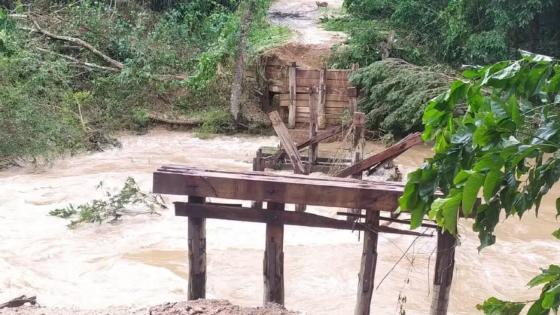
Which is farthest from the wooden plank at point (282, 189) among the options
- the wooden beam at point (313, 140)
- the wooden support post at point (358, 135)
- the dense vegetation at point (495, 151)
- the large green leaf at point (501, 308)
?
the wooden beam at point (313, 140)

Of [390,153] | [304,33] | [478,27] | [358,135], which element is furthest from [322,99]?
[304,33]

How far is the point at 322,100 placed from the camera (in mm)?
12898

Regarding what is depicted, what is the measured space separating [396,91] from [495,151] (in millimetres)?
12578

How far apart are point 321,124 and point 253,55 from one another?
3.88 meters

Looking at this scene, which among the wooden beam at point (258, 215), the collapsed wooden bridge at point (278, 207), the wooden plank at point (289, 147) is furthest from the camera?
the wooden plank at point (289, 147)

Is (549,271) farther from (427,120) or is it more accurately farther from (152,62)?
(152,62)

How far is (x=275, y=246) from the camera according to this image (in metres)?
4.11

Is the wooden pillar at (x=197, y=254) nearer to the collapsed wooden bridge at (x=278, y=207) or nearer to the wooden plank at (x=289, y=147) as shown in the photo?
the collapsed wooden bridge at (x=278, y=207)

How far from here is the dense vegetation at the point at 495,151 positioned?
1.62 meters

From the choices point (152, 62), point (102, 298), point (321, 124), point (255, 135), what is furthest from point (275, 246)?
point (152, 62)

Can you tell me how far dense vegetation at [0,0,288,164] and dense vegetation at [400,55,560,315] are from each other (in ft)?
39.4

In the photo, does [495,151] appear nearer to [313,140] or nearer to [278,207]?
[278,207]

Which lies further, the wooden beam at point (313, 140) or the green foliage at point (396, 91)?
the green foliage at point (396, 91)

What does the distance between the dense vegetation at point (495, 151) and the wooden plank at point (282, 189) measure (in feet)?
5.59
